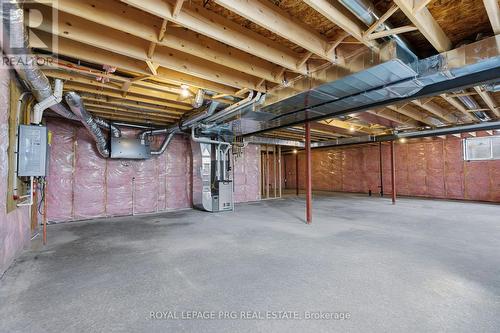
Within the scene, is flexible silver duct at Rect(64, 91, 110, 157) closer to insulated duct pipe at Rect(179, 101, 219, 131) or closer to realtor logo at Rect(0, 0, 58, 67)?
realtor logo at Rect(0, 0, 58, 67)

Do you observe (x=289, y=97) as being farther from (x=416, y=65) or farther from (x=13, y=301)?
(x=13, y=301)

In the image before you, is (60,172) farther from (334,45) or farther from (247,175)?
(334,45)

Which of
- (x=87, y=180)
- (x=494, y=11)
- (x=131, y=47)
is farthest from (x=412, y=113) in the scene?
(x=87, y=180)

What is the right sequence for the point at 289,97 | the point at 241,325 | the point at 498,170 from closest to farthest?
the point at 241,325 < the point at 289,97 < the point at 498,170

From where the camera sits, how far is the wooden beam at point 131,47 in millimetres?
2027

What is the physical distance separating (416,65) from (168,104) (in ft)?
11.7

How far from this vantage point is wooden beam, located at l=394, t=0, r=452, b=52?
168cm

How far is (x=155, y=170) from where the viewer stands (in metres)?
5.97

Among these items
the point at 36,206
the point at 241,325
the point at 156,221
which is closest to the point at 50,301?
the point at 241,325

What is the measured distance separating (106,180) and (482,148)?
10.8m

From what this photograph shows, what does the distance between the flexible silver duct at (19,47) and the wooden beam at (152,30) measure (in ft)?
0.78

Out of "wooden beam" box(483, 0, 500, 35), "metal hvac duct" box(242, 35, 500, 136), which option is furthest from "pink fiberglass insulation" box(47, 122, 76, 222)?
"wooden beam" box(483, 0, 500, 35)

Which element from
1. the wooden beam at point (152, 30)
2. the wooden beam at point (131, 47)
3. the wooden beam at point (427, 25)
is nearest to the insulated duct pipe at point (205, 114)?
the wooden beam at point (131, 47)

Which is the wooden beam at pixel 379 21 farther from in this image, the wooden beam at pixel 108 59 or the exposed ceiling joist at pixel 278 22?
the wooden beam at pixel 108 59
